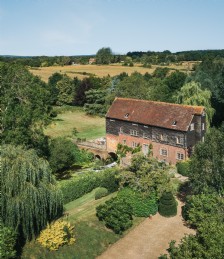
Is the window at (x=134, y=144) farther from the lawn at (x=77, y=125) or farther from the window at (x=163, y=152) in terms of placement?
the lawn at (x=77, y=125)

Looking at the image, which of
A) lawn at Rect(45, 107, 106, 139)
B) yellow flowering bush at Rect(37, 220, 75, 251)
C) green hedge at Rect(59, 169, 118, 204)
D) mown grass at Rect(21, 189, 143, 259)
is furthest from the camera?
lawn at Rect(45, 107, 106, 139)

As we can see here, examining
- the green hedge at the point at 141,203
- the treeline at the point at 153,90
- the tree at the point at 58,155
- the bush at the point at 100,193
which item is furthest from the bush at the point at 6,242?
the treeline at the point at 153,90

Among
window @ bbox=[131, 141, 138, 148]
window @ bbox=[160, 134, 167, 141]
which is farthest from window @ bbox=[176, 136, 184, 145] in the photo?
window @ bbox=[131, 141, 138, 148]

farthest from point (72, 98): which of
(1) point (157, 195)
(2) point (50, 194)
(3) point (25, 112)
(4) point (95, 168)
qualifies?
(2) point (50, 194)

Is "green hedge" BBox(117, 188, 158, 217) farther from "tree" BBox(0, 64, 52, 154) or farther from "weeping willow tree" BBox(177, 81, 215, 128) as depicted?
"weeping willow tree" BBox(177, 81, 215, 128)

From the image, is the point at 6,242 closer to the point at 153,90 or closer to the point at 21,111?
the point at 21,111

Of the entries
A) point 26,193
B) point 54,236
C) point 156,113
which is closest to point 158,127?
point 156,113
